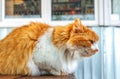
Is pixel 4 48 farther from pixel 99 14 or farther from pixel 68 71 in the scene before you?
pixel 99 14

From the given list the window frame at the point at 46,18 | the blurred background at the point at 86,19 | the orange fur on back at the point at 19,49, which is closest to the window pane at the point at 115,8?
the blurred background at the point at 86,19

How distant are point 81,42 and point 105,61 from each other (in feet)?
3.88

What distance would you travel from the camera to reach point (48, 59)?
135 cm

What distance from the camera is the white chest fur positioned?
53.1 inches

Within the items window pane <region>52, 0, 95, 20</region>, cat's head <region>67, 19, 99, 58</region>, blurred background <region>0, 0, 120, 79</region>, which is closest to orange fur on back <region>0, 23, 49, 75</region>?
cat's head <region>67, 19, 99, 58</region>

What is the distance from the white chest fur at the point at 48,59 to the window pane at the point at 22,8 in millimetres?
1261

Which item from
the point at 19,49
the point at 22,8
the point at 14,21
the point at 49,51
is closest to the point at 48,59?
the point at 49,51

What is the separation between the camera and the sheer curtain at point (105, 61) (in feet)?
7.95

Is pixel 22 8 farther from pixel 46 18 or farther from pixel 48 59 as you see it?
pixel 48 59

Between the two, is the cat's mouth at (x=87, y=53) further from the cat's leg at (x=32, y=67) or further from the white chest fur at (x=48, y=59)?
the cat's leg at (x=32, y=67)

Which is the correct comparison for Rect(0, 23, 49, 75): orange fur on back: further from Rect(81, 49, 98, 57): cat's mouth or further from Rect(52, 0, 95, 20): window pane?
Rect(52, 0, 95, 20): window pane

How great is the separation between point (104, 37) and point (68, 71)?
1095 millimetres

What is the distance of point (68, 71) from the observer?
1392 mm

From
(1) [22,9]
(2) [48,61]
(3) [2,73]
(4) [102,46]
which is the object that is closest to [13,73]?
(3) [2,73]
